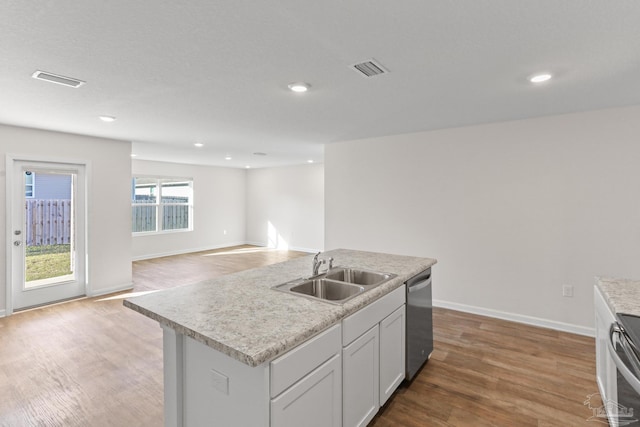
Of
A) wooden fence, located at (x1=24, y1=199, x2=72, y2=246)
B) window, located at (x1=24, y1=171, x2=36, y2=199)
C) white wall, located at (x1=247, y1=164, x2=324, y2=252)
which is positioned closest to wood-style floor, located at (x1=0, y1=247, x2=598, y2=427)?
wooden fence, located at (x1=24, y1=199, x2=72, y2=246)

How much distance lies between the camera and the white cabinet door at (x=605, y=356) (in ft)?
5.71

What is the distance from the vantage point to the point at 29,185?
4188 mm

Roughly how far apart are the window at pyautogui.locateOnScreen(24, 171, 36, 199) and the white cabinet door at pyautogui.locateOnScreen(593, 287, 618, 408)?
6.07m

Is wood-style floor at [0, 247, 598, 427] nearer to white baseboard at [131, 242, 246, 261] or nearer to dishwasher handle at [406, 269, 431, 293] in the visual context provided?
dishwasher handle at [406, 269, 431, 293]

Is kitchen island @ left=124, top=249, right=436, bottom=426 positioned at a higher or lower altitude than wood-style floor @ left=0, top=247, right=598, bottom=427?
higher

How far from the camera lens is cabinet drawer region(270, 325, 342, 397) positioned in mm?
1263

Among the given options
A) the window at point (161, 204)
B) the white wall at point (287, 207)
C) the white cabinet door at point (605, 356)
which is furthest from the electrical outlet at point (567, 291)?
the window at point (161, 204)

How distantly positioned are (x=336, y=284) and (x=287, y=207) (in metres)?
6.82

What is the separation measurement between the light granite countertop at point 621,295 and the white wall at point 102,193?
5808 millimetres

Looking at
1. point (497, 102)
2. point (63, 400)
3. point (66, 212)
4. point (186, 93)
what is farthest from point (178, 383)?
point (66, 212)

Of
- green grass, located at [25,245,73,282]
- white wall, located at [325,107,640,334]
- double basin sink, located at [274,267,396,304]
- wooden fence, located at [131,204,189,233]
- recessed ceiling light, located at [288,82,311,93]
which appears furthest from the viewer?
wooden fence, located at [131,204,189,233]

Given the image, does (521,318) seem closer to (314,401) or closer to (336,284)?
(336,284)

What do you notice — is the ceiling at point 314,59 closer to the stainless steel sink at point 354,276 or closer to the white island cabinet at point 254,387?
the stainless steel sink at point 354,276

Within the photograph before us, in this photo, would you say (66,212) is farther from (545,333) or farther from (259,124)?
(545,333)
